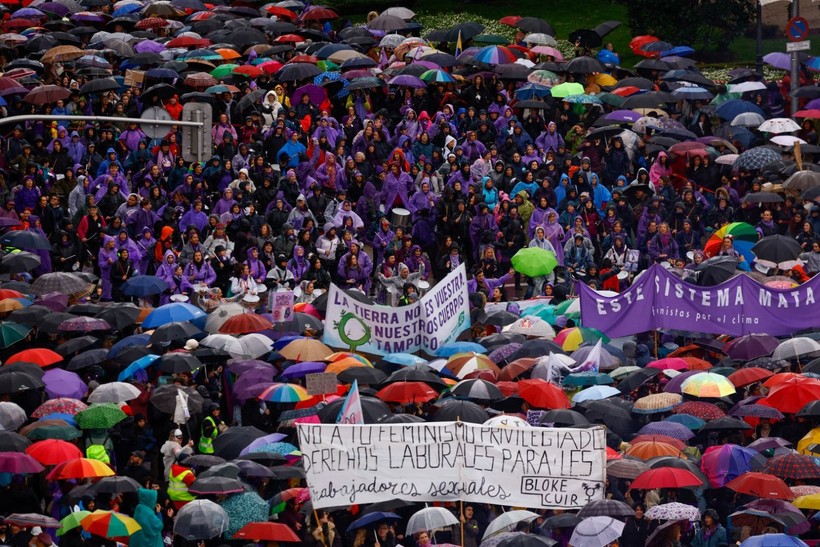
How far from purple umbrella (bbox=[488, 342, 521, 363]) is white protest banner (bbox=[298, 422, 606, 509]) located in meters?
5.83

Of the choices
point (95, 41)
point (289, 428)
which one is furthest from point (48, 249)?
point (95, 41)

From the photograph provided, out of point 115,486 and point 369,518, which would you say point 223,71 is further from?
point 369,518

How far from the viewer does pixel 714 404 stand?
78.7 ft

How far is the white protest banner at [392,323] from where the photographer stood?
1088 inches

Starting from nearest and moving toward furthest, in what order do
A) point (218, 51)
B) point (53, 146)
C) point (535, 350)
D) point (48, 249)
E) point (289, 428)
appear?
1. point (289, 428)
2. point (535, 350)
3. point (48, 249)
4. point (53, 146)
5. point (218, 51)

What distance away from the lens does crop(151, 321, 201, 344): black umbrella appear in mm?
26844

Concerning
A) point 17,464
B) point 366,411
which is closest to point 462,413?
point 366,411

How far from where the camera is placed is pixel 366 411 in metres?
23.4

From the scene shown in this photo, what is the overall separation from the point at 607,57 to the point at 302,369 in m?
18.2

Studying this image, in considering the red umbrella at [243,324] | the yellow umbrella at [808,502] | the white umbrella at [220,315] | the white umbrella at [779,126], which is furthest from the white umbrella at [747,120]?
the yellow umbrella at [808,502]

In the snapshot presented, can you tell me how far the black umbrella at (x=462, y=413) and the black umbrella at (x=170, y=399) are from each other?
10.0 ft

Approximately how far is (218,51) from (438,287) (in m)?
14.9

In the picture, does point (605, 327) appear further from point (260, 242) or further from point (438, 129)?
point (438, 129)

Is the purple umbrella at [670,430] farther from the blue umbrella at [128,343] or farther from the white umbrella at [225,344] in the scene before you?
the blue umbrella at [128,343]
